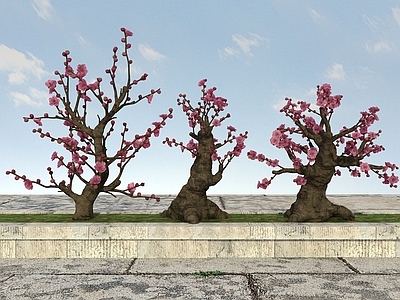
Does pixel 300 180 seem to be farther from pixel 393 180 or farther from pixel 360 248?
pixel 393 180

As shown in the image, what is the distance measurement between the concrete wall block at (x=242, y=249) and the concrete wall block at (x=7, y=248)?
2982 mm

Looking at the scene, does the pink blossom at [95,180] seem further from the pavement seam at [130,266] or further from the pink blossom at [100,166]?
the pavement seam at [130,266]

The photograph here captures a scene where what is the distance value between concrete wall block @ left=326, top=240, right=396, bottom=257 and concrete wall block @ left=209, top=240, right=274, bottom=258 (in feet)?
3.04

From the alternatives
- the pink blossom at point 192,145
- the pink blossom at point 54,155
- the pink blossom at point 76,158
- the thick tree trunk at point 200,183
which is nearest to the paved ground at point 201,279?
the thick tree trunk at point 200,183

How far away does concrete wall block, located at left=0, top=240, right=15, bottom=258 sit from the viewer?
7.91m

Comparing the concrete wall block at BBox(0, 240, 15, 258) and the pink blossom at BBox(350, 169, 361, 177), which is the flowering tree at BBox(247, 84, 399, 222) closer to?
the pink blossom at BBox(350, 169, 361, 177)

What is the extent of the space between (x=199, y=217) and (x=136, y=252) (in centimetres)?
116

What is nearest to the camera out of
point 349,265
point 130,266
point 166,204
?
point 130,266

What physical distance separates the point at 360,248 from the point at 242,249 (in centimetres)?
182

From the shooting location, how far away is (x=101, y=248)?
7.80m

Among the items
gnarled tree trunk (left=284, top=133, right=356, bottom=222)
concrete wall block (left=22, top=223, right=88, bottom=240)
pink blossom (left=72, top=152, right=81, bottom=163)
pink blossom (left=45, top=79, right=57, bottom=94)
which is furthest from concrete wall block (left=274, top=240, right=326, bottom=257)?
pink blossom (left=45, top=79, right=57, bottom=94)

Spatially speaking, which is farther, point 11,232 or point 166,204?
point 166,204

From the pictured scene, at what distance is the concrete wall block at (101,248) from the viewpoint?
778 cm

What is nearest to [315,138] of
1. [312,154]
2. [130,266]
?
[312,154]
